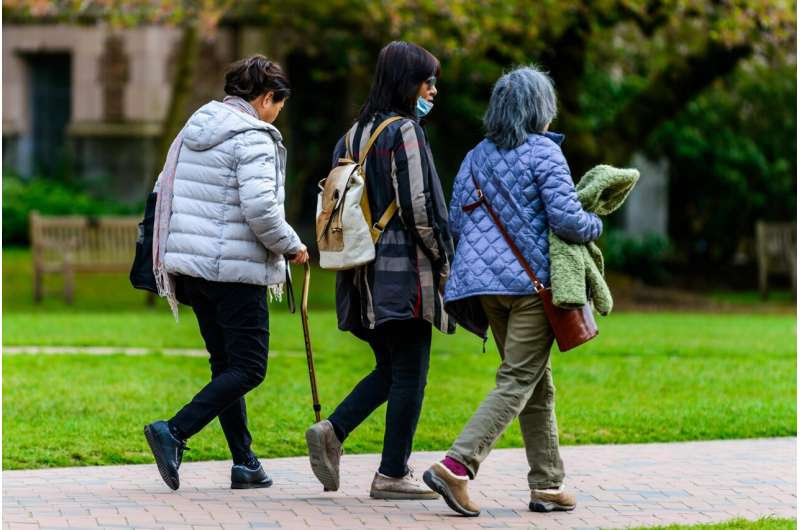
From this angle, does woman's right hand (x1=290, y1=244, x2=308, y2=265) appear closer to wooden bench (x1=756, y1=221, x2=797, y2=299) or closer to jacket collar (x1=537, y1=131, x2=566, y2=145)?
jacket collar (x1=537, y1=131, x2=566, y2=145)

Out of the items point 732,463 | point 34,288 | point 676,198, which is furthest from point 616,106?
point 732,463

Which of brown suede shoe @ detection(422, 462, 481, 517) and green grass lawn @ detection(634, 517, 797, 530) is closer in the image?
green grass lawn @ detection(634, 517, 797, 530)

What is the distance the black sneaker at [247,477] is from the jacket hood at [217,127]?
1.39 metres

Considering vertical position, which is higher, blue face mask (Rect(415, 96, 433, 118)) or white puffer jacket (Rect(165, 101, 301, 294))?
blue face mask (Rect(415, 96, 433, 118))

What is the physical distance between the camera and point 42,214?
25516 millimetres

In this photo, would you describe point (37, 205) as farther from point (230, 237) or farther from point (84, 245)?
point (230, 237)

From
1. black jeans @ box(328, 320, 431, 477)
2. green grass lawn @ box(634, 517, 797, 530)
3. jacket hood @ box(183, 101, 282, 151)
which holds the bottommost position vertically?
green grass lawn @ box(634, 517, 797, 530)

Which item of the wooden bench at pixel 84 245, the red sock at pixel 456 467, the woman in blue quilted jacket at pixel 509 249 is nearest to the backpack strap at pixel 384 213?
the woman in blue quilted jacket at pixel 509 249

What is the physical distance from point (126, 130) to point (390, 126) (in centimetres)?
2180

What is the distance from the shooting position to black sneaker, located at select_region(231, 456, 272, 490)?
21.6 feet

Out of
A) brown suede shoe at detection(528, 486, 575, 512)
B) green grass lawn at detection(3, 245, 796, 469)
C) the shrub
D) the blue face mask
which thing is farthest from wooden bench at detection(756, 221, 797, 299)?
brown suede shoe at detection(528, 486, 575, 512)

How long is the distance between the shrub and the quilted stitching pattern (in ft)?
66.0

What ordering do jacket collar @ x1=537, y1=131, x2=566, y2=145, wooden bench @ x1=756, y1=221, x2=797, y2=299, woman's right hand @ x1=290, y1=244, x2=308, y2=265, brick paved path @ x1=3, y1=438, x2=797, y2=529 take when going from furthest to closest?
wooden bench @ x1=756, y1=221, x2=797, y2=299, woman's right hand @ x1=290, y1=244, x2=308, y2=265, jacket collar @ x1=537, y1=131, x2=566, y2=145, brick paved path @ x1=3, y1=438, x2=797, y2=529

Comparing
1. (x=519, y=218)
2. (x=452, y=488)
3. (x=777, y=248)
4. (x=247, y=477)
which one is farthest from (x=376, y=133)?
(x=777, y=248)
